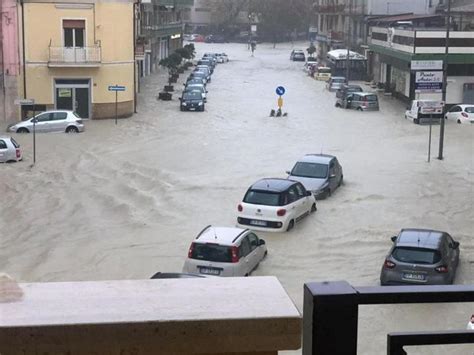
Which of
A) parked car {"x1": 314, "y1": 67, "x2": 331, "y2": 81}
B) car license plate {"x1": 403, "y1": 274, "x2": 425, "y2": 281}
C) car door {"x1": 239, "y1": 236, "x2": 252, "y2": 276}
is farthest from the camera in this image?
parked car {"x1": 314, "y1": 67, "x2": 331, "y2": 81}

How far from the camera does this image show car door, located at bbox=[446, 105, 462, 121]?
41.3 metres

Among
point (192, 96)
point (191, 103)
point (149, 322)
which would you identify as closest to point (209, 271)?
point (149, 322)

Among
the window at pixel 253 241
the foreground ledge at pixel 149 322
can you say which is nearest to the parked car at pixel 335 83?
the window at pixel 253 241

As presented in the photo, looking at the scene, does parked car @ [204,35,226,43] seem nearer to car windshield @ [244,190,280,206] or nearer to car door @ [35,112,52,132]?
car door @ [35,112,52,132]

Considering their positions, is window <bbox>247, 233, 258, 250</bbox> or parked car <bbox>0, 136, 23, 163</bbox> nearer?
window <bbox>247, 233, 258, 250</bbox>

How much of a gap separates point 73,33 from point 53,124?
6.91 m

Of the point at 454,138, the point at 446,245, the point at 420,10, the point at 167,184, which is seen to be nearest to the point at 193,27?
the point at 420,10

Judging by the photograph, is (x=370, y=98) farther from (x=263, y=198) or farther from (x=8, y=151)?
(x=263, y=198)

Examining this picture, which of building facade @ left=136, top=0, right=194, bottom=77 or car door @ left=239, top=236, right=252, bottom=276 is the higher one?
building facade @ left=136, top=0, right=194, bottom=77

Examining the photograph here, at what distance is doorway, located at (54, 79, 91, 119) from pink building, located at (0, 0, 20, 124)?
2050 millimetres

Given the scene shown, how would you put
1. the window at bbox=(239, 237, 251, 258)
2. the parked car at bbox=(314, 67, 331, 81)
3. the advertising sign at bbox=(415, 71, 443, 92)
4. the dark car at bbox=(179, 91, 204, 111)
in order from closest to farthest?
the window at bbox=(239, 237, 251, 258) < the advertising sign at bbox=(415, 71, 443, 92) < the dark car at bbox=(179, 91, 204, 111) < the parked car at bbox=(314, 67, 331, 81)

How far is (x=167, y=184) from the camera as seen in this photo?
25.6 metres

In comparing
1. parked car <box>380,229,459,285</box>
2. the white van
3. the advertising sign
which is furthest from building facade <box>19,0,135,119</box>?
parked car <box>380,229,459,285</box>

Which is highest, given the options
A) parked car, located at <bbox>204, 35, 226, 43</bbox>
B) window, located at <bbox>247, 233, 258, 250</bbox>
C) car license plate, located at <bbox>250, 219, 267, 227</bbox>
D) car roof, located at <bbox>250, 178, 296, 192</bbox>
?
parked car, located at <bbox>204, 35, 226, 43</bbox>
